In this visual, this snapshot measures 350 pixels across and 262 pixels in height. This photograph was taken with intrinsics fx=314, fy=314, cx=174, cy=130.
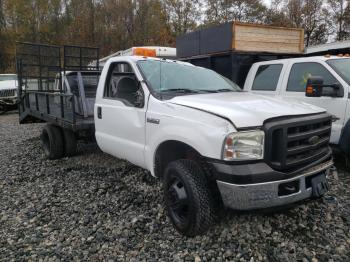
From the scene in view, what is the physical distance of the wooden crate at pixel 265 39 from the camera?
6344 mm

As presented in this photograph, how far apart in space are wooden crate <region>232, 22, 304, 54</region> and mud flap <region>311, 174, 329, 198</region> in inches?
152

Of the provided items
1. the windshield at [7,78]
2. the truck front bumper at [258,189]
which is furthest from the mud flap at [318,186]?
the windshield at [7,78]

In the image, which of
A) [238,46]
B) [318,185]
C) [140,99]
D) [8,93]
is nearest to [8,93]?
[8,93]

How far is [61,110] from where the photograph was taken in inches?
213

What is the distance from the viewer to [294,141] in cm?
279

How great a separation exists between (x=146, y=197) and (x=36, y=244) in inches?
55.3

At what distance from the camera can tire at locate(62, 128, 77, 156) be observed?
5871mm

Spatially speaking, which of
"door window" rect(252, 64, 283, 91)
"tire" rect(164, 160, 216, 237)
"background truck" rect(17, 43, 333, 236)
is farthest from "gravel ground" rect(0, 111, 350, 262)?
"door window" rect(252, 64, 283, 91)

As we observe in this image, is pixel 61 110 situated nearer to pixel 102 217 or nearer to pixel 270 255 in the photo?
pixel 102 217

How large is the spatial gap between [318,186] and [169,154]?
1.51 meters

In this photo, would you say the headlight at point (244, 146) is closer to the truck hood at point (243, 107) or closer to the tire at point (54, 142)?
the truck hood at point (243, 107)

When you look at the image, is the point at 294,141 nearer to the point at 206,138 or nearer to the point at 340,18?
the point at 206,138

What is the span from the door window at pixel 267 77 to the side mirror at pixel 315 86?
3.42 feet

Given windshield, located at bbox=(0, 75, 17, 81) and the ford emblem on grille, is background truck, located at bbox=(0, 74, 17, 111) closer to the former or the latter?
windshield, located at bbox=(0, 75, 17, 81)
